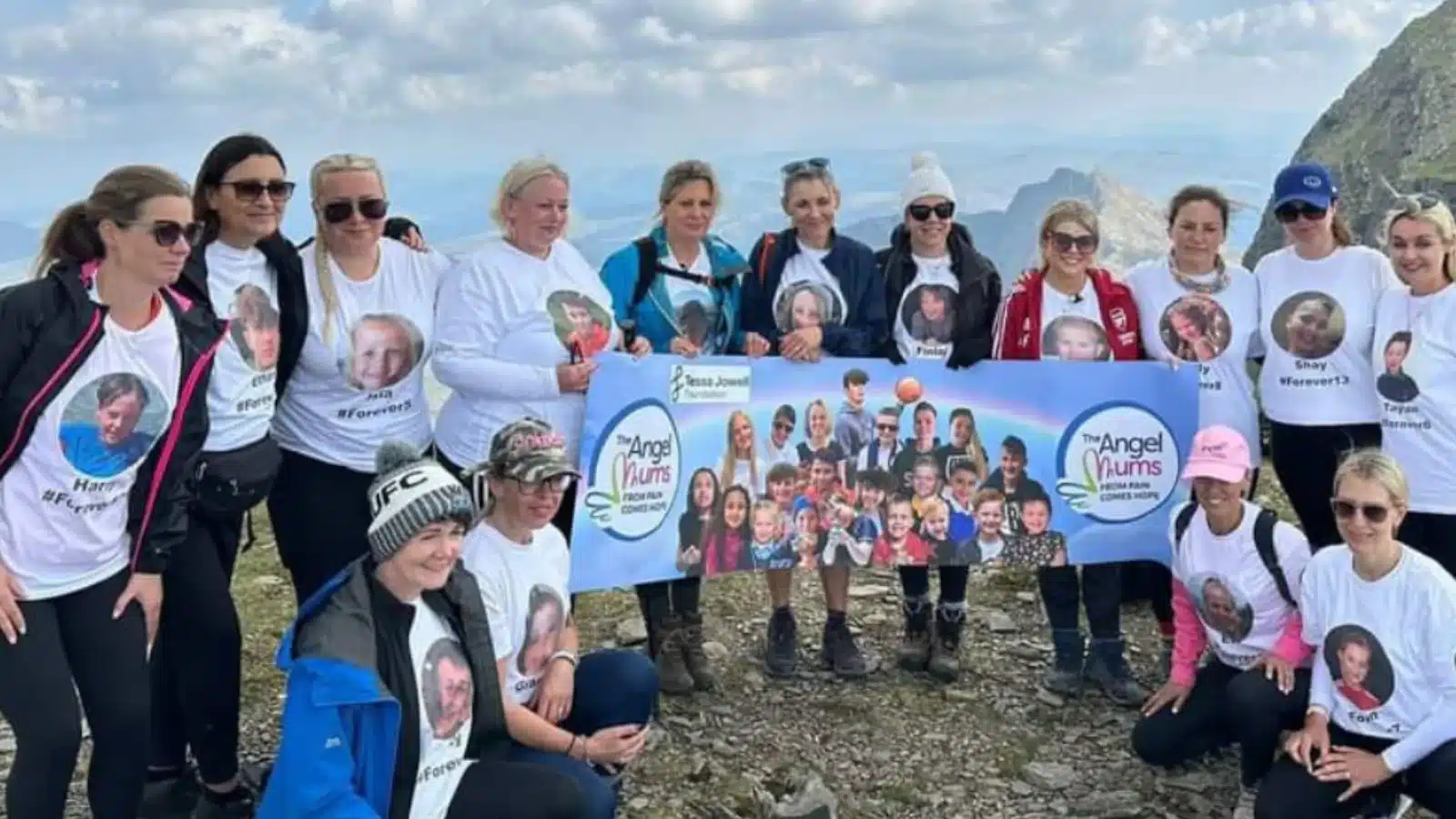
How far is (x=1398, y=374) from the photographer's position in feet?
25.6

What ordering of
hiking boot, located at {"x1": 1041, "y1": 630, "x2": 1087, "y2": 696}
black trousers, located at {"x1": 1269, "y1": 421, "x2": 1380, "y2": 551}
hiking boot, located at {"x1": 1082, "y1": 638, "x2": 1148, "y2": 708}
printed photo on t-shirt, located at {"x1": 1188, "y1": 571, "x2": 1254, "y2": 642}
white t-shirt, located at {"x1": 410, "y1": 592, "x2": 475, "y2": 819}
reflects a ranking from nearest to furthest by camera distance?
1. white t-shirt, located at {"x1": 410, "y1": 592, "x2": 475, "y2": 819}
2. printed photo on t-shirt, located at {"x1": 1188, "y1": 571, "x2": 1254, "y2": 642}
3. black trousers, located at {"x1": 1269, "y1": 421, "x2": 1380, "y2": 551}
4. hiking boot, located at {"x1": 1082, "y1": 638, "x2": 1148, "y2": 708}
5. hiking boot, located at {"x1": 1041, "y1": 630, "x2": 1087, "y2": 696}

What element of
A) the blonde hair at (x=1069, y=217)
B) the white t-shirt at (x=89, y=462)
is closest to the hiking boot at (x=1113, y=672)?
the blonde hair at (x=1069, y=217)

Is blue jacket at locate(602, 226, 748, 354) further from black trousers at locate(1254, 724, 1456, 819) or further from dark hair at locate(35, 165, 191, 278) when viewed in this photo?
black trousers at locate(1254, 724, 1456, 819)

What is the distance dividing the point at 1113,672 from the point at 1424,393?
2678 millimetres

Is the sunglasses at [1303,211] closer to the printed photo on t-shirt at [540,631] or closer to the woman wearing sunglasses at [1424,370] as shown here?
the woman wearing sunglasses at [1424,370]

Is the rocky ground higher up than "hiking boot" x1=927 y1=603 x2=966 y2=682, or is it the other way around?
"hiking boot" x1=927 y1=603 x2=966 y2=682

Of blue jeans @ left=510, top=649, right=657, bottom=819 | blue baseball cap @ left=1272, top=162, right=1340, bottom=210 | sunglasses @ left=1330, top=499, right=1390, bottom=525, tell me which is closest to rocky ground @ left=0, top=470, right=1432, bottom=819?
blue jeans @ left=510, top=649, right=657, bottom=819

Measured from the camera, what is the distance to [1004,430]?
8.81 metres

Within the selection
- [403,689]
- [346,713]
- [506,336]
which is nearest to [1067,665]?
[506,336]

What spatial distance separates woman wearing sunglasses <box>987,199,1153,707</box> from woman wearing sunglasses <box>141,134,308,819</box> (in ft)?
15.0

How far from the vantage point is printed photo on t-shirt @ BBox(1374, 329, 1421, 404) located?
7.77m

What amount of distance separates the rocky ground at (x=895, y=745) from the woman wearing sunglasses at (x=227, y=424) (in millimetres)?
1423

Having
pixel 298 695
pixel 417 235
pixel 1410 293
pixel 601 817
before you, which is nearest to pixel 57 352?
pixel 298 695

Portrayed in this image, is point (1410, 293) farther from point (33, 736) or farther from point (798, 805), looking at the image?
point (33, 736)
